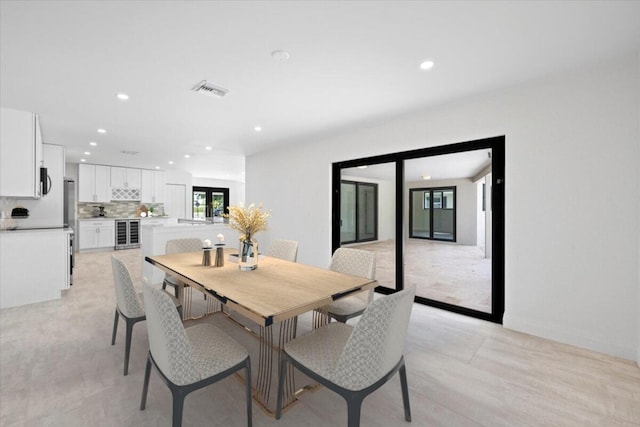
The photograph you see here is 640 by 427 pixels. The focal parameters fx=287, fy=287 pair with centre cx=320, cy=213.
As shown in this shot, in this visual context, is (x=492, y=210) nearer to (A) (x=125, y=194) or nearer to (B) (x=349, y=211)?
(B) (x=349, y=211)

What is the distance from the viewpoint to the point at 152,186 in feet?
28.6

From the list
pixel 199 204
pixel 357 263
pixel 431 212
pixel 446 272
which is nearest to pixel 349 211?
pixel 446 272

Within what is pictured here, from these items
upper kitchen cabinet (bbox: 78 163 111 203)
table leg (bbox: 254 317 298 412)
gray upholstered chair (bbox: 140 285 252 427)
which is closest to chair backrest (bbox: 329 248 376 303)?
table leg (bbox: 254 317 298 412)

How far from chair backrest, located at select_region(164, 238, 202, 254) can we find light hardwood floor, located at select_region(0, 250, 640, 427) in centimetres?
96

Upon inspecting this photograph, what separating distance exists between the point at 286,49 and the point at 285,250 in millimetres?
2047

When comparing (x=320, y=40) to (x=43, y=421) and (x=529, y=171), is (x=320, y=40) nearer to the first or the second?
(x=529, y=171)

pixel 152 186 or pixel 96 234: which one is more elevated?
pixel 152 186

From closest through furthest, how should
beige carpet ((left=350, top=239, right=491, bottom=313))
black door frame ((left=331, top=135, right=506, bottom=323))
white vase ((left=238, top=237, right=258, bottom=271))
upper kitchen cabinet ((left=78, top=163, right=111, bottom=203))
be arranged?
1. white vase ((left=238, top=237, right=258, bottom=271))
2. black door frame ((left=331, top=135, right=506, bottom=323))
3. beige carpet ((left=350, top=239, right=491, bottom=313))
4. upper kitchen cabinet ((left=78, top=163, right=111, bottom=203))

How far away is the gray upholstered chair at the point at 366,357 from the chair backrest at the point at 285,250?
170 cm

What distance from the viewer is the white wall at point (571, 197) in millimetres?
2369

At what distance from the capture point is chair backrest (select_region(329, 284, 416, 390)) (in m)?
1.27

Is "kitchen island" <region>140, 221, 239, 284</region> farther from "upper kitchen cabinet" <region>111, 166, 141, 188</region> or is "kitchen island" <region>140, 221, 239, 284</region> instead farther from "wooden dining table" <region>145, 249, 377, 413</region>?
"upper kitchen cabinet" <region>111, 166, 141, 188</region>

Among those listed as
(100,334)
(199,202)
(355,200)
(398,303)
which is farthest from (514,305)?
(199,202)

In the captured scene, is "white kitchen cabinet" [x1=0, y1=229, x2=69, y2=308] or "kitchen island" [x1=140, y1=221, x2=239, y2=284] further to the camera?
"kitchen island" [x1=140, y1=221, x2=239, y2=284]
